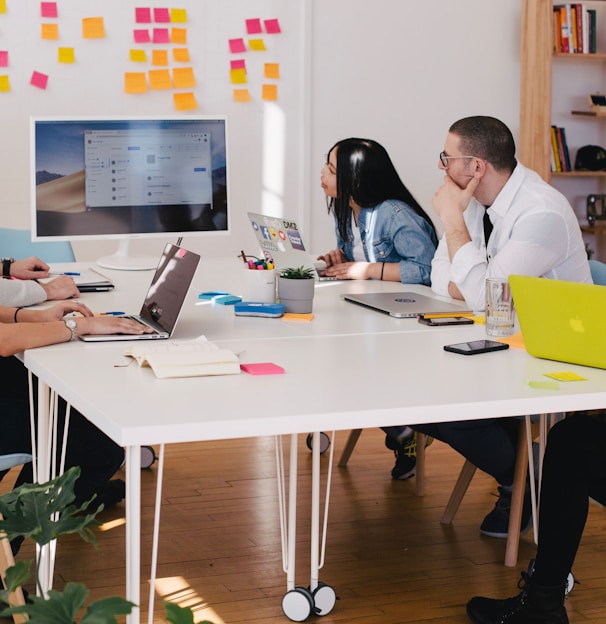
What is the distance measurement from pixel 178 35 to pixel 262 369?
3331 millimetres

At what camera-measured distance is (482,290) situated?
2.64 metres

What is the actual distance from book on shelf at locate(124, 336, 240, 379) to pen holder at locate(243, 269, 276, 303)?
0.56m

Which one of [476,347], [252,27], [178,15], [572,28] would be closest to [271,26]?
[252,27]

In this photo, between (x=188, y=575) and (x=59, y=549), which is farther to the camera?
(x=59, y=549)

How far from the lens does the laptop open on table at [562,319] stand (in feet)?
6.20

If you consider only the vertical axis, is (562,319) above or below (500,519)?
above

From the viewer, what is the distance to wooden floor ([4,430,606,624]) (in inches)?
94.7

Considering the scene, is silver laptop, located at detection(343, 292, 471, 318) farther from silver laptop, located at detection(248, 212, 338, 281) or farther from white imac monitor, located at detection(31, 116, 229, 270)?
white imac monitor, located at detection(31, 116, 229, 270)

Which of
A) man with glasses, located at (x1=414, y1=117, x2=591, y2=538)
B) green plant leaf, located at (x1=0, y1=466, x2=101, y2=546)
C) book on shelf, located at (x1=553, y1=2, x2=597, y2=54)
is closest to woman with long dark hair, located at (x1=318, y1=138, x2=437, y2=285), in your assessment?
man with glasses, located at (x1=414, y1=117, x2=591, y2=538)

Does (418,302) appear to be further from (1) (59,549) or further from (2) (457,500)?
(1) (59,549)

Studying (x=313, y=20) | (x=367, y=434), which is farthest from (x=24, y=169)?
(x=367, y=434)

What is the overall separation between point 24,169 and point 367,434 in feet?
6.64

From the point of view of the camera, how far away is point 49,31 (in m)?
4.70

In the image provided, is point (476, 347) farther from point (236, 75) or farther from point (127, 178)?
point (236, 75)
